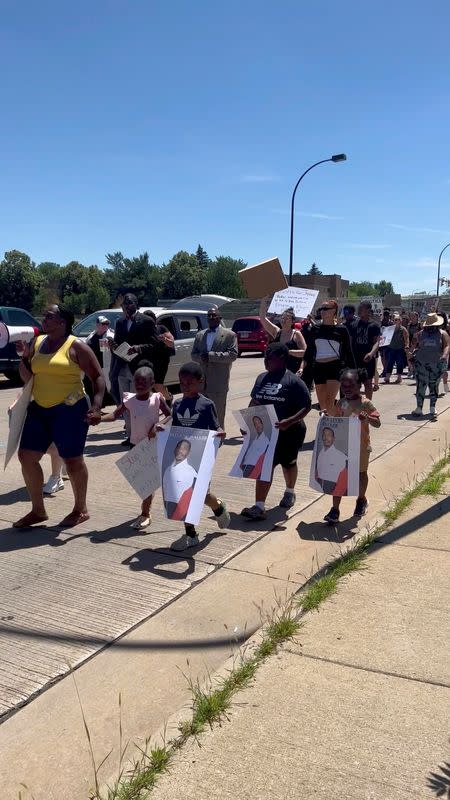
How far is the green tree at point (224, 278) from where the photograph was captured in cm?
10238

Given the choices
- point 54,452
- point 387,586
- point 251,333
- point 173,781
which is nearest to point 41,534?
point 54,452

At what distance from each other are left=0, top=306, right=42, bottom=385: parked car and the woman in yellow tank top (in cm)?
984

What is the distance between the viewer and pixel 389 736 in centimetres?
275

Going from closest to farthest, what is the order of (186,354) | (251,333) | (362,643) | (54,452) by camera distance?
1. (362,643)
2. (54,452)
3. (186,354)
4. (251,333)

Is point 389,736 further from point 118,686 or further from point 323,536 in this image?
point 323,536

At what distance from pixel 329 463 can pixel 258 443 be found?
0.58 m

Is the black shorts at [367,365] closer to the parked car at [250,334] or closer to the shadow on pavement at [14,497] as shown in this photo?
the shadow on pavement at [14,497]

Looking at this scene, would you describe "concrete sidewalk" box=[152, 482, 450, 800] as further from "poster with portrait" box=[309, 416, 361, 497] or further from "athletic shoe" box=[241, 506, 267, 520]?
"athletic shoe" box=[241, 506, 267, 520]

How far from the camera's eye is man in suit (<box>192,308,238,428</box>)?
801 centimetres

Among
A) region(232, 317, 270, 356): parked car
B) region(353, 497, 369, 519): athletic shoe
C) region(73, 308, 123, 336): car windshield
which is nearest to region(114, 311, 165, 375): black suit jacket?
region(353, 497, 369, 519): athletic shoe

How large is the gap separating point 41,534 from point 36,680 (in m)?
2.13

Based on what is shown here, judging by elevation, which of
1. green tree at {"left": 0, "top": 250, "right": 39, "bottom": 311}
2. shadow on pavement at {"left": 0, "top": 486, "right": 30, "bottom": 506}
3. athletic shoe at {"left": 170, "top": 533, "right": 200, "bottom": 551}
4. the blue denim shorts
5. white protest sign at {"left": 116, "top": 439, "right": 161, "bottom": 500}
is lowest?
shadow on pavement at {"left": 0, "top": 486, "right": 30, "bottom": 506}

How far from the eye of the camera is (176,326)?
42.8ft

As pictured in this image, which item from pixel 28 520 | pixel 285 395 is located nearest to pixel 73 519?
pixel 28 520
